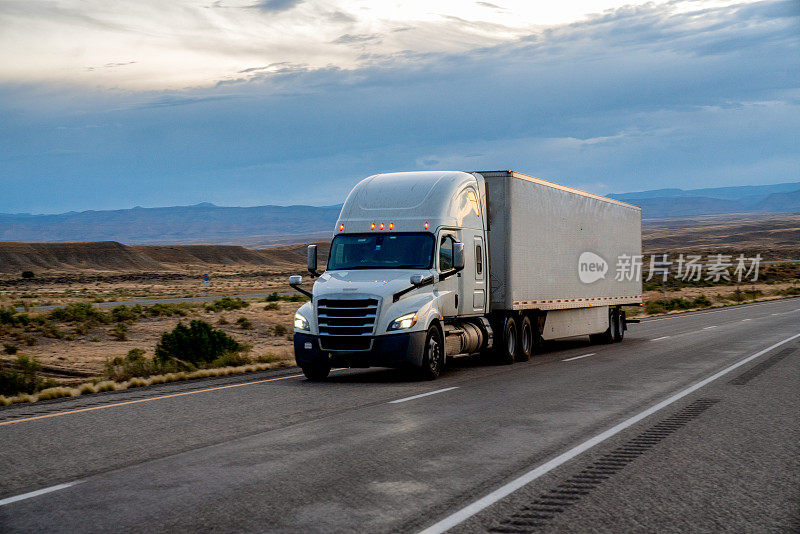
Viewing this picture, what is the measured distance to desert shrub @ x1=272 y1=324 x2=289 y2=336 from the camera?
3285 cm

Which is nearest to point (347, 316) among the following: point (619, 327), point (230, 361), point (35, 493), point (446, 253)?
point (446, 253)

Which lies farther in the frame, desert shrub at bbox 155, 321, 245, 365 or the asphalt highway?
desert shrub at bbox 155, 321, 245, 365

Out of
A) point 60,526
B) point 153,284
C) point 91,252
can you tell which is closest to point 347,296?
point 60,526

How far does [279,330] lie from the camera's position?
109 ft

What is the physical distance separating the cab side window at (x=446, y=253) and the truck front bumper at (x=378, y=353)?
5.34ft

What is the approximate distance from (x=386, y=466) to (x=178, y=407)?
520cm

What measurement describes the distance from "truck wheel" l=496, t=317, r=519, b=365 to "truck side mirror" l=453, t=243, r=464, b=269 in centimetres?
338

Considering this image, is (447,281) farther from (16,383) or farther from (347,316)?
(16,383)

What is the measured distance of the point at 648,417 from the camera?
35.8 ft

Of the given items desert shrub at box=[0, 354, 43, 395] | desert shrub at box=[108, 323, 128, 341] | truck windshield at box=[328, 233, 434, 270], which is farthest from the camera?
desert shrub at box=[108, 323, 128, 341]

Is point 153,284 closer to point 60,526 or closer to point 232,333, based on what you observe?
point 232,333

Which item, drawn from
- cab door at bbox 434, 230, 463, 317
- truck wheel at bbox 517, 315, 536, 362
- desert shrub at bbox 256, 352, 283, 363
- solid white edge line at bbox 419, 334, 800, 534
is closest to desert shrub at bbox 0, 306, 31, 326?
desert shrub at bbox 256, 352, 283, 363

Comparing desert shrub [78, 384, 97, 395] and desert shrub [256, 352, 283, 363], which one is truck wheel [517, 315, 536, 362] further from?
desert shrub [78, 384, 97, 395]

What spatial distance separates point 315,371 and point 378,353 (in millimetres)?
1568
